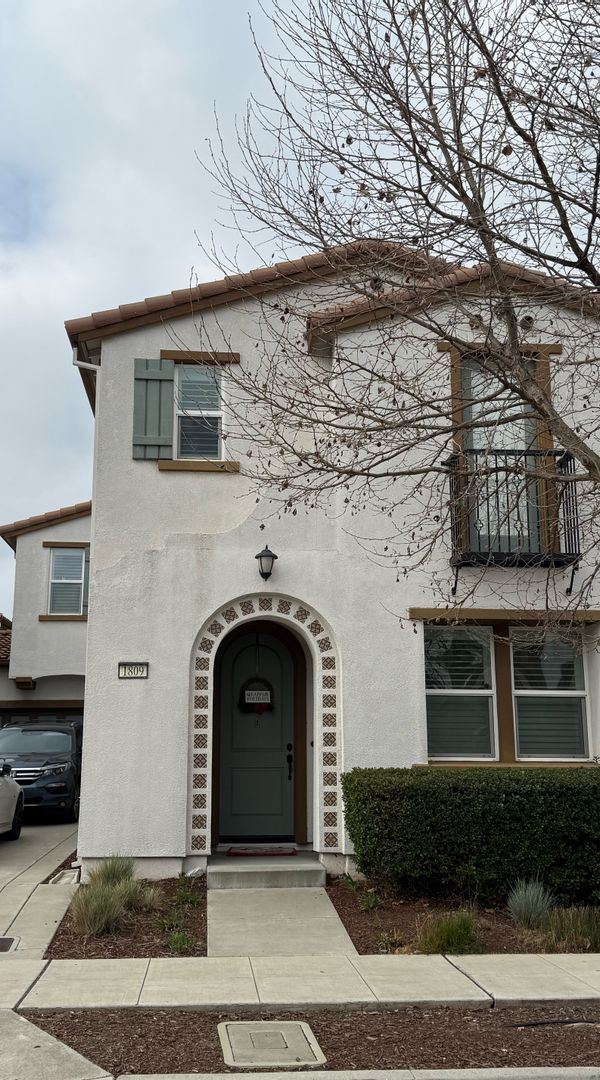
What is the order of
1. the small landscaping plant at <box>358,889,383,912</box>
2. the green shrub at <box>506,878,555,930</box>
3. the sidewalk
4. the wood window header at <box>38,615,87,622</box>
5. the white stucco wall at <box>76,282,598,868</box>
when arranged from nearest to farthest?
the sidewalk, the green shrub at <box>506,878,555,930</box>, the small landscaping plant at <box>358,889,383,912</box>, the white stucco wall at <box>76,282,598,868</box>, the wood window header at <box>38,615,87,622</box>

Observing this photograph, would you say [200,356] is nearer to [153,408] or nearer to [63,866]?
[153,408]

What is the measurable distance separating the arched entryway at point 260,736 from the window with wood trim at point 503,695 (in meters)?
1.74

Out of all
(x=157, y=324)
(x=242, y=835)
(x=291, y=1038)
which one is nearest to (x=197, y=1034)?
(x=291, y=1038)

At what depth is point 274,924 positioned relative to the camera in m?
8.95

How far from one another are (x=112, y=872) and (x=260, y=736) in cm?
284

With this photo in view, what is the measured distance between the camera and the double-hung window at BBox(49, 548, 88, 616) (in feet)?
74.6

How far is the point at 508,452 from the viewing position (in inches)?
413

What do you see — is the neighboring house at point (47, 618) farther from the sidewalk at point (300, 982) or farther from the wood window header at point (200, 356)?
the sidewalk at point (300, 982)

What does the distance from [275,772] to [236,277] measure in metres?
5.98

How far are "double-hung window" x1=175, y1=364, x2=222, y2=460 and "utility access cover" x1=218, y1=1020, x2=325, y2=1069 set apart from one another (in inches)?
266

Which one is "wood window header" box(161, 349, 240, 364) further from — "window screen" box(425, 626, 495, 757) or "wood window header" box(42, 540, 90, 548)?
"wood window header" box(42, 540, 90, 548)

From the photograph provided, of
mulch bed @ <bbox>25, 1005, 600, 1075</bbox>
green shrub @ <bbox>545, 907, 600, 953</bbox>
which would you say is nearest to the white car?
mulch bed @ <bbox>25, 1005, 600, 1075</bbox>

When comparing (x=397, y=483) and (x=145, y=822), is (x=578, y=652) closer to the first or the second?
(x=397, y=483)

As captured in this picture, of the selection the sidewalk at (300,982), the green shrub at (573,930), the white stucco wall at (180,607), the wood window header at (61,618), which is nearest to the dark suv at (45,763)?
the wood window header at (61,618)
